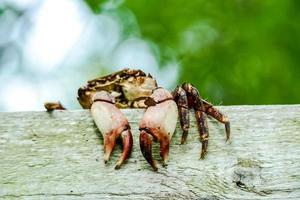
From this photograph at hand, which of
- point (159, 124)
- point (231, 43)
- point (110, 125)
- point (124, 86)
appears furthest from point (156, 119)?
point (231, 43)

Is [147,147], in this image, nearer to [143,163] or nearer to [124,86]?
[143,163]

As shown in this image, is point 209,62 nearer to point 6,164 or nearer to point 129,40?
point 129,40

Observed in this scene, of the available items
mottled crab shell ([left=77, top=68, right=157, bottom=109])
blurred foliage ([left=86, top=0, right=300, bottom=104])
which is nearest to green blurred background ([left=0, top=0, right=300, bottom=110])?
blurred foliage ([left=86, top=0, right=300, bottom=104])

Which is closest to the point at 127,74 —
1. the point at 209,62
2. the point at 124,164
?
the point at 124,164

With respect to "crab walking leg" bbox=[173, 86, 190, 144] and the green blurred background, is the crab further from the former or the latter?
the green blurred background

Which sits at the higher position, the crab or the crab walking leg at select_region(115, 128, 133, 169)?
the crab

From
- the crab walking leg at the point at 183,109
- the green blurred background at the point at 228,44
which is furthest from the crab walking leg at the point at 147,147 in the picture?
the green blurred background at the point at 228,44

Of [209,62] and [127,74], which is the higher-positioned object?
[209,62]
